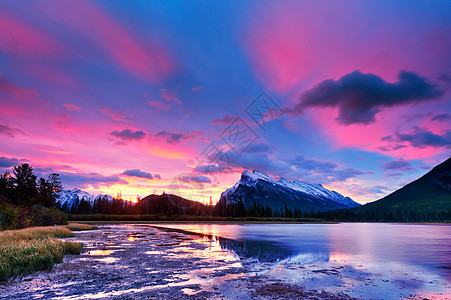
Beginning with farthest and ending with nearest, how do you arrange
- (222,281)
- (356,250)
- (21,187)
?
(21,187)
(356,250)
(222,281)

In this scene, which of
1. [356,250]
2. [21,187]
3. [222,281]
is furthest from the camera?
[21,187]

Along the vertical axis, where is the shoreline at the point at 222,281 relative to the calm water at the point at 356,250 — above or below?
below

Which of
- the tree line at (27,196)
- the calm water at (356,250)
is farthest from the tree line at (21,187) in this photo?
the calm water at (356,250)

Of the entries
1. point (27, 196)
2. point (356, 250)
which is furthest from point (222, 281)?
point (27, 196)

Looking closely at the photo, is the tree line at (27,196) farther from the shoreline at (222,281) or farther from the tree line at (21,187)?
the shoreline at (222,281)

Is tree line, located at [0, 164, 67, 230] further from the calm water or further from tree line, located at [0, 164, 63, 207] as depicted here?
the calm water

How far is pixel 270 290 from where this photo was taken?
38.9 feet

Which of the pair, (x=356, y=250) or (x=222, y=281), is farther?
(x=356, y=250)

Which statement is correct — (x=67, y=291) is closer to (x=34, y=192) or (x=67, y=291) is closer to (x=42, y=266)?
(x=42, y=266)

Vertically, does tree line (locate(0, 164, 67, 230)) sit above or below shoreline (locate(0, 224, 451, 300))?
above

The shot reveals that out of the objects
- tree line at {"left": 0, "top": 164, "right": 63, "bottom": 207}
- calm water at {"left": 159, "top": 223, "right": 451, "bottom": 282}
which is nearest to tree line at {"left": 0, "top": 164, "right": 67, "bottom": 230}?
tree line at {"left": 0, "top": 164, "right": 63, "bottom": 207}

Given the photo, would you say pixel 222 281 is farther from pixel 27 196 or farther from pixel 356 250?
pixel 27 196

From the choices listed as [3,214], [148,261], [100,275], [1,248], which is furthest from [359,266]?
[3,214]

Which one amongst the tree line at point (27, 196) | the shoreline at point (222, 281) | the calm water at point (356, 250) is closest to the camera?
the shoreline at point (222, 281)
